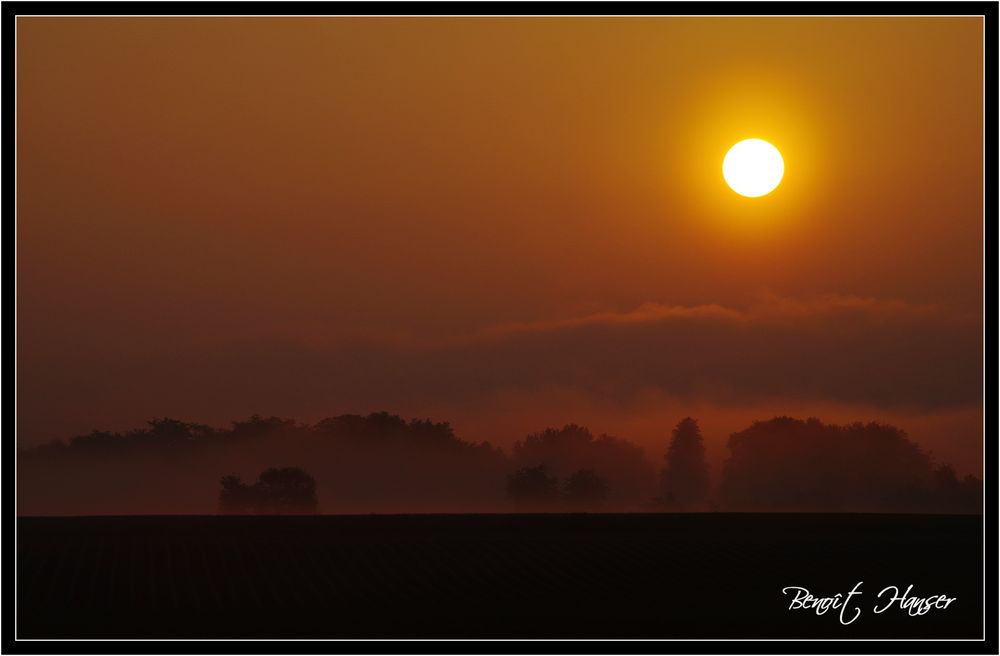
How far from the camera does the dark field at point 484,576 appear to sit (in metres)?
29.5

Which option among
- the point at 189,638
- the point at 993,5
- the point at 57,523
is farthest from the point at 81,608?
the point at 993,5

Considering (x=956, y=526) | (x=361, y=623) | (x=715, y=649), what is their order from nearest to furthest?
(x=715, y=649)
(x=361, y=623)
(x=956, y=526)

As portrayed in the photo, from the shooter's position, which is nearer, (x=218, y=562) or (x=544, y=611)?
(x=544, y=611)

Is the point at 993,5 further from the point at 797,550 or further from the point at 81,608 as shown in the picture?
the point at 81,608

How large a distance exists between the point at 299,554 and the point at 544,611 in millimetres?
13100

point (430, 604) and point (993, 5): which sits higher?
point (993, 5)

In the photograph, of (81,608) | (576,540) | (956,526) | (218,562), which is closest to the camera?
(81,608)

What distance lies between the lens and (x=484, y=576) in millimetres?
36719

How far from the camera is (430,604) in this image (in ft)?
106

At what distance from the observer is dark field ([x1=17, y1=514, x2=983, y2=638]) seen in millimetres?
29453
